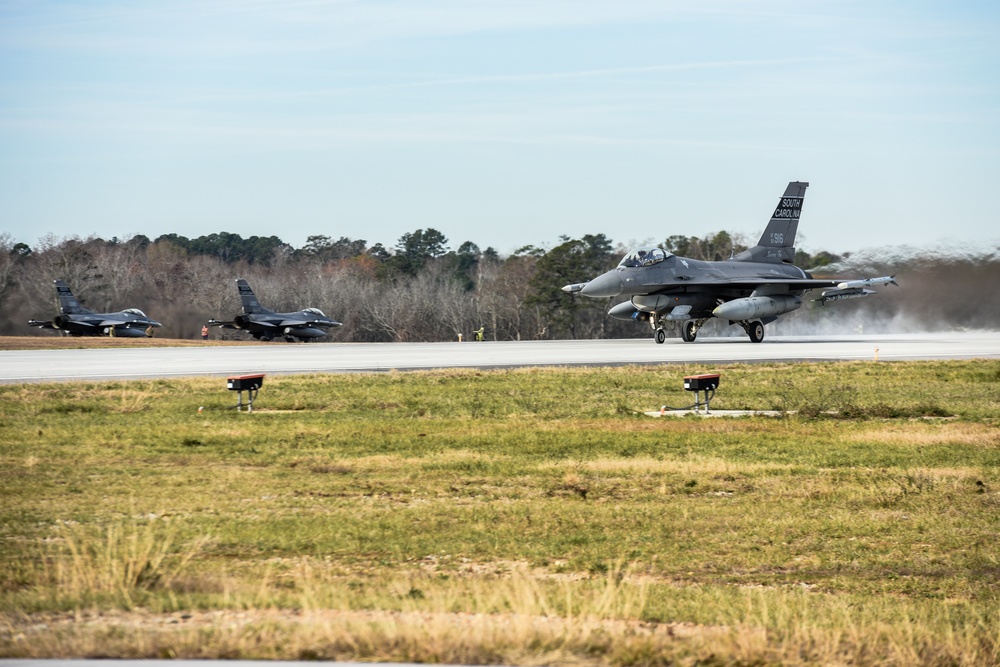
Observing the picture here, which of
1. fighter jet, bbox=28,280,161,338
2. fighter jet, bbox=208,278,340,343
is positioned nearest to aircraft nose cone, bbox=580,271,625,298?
fighter jet, bbox=208,278,340,343

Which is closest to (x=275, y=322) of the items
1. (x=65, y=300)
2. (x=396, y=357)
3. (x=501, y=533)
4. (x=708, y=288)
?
(x=65, y=300)

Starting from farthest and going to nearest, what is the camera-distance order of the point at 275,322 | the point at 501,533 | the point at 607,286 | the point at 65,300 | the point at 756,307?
the point at 65,300 < the point at 275,322 < the point at 756,307 < the point at 607,286 < the point at 501,533

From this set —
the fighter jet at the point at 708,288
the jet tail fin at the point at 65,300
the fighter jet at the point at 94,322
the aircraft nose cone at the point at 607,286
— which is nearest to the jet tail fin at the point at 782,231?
the fighter jet at the point at 708,288

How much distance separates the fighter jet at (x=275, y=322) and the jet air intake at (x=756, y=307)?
25366 mm

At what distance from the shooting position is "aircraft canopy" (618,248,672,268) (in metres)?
44.1

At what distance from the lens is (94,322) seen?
63000 millimetres

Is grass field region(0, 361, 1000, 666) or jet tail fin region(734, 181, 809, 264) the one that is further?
jet tail fin region(734, 181, 809, 264)

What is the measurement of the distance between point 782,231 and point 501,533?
4469 cm

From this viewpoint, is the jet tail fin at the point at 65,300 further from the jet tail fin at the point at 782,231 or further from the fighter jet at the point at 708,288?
the jet tail fin at the point at 782,231

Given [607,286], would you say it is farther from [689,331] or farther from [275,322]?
[275,322]

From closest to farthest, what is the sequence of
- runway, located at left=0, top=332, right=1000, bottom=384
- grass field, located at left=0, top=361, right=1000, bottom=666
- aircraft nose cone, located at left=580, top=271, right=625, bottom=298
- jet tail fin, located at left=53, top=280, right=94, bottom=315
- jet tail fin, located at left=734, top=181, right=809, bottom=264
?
grass field, located at left=0, top=361, right=1000, bottom=666 → runway, located at left=0, top=332, right=1000, bottom=384 → aircraft nose cone, located at left=580, top=271, right=625, bottom=298 → jet tail fin, located at left=734, top=181, right=809, bottom=264 → jet tail fin, located at left=53, top=280, right=94, bottom=315

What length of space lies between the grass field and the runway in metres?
10.3

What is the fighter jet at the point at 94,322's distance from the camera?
206 ft

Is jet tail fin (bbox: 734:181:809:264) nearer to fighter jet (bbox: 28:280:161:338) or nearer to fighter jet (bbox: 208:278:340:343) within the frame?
fighter jet (bbox: 208:278:340:343)
